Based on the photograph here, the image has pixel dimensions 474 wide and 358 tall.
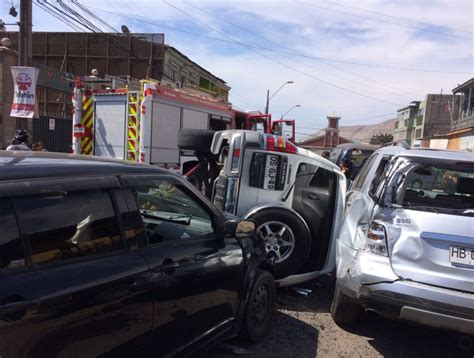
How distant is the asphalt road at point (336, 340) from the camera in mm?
3875

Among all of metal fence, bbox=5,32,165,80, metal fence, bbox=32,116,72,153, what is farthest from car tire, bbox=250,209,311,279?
metal fence, bbox=5,32,165,80

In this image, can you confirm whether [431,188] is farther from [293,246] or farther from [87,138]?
[87,138]

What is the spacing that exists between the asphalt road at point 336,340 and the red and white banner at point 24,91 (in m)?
7.65

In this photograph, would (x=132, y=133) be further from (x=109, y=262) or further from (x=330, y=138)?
(x=330, y=138)

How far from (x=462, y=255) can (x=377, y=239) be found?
25.2 inches

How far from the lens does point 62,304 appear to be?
2.09m

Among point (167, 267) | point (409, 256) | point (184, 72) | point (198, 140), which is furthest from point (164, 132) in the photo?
point (184, 72)

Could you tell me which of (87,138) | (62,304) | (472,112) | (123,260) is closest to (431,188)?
(123,260)

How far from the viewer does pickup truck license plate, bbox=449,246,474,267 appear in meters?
3.45

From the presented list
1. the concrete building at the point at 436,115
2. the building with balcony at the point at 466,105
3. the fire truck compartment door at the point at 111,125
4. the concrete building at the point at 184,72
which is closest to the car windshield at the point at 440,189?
the fire truck compartment door at the point at 111,125

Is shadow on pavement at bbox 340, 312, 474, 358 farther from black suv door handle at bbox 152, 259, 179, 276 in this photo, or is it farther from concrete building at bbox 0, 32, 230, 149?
concrete building at bbox 0, 32, 230, 149

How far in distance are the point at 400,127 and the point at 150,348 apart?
259 feet

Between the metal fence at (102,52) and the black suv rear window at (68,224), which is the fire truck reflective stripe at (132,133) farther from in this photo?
the metal fence at (102,52)

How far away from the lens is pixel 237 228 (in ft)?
11.5
